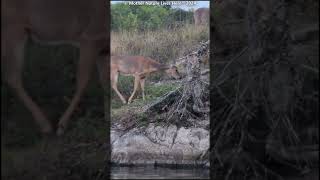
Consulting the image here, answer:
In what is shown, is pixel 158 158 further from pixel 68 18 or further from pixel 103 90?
pixel 68 18

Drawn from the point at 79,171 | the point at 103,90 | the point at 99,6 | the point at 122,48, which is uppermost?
the point at 99,6

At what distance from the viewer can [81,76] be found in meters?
4.36

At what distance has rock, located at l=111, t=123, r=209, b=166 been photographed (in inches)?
169

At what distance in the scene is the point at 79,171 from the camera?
443cm

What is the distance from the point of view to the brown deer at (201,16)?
4.18 meters

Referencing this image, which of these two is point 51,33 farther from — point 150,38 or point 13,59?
point 150,38

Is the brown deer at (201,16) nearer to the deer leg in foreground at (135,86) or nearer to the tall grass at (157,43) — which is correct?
the tall grass at (157,43)

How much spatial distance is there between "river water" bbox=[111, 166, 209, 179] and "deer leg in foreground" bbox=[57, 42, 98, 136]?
0.54 metres

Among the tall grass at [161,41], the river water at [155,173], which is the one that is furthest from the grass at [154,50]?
the river water at [155,173]

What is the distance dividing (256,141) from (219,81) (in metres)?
0.57

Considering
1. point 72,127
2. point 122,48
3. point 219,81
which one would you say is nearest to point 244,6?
point 219,81

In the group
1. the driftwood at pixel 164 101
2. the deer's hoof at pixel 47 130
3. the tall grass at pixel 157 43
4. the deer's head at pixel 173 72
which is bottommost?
the deer's hoof at pixel 47 130

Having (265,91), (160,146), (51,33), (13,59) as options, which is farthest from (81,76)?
(265,91)

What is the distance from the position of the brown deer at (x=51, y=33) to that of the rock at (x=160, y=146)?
499 millimetres
